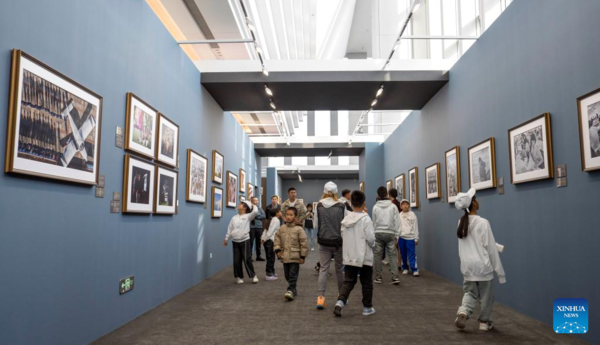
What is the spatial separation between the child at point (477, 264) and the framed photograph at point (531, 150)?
885 millimetres

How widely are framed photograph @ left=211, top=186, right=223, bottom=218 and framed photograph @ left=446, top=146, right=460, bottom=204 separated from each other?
433cm

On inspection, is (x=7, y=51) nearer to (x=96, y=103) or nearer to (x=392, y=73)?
(x=96, y=103)

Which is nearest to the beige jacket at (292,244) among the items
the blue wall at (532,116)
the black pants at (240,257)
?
the black pants at (240,257)

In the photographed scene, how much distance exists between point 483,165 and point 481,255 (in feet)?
7.33

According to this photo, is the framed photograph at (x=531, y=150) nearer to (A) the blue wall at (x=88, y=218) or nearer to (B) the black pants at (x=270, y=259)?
(A) the blue wall at (x=88, y=218)

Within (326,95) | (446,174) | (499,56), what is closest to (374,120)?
(326,95)

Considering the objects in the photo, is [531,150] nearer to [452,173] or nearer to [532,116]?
[532,116]

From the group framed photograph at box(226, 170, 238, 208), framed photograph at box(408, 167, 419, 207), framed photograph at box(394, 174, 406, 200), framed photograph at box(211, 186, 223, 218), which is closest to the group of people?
framed photograph at box(211, 186, 223, 218)

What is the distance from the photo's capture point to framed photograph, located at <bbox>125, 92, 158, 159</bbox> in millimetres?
4480

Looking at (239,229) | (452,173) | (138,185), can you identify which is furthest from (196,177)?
(452,173)

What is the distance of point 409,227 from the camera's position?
8164mm

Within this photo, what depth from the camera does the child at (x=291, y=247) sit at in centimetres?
576

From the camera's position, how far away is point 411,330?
4.15 metres

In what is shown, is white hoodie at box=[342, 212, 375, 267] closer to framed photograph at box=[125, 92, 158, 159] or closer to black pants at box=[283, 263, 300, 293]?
black pants at box=[283, 263, 300, 293]
